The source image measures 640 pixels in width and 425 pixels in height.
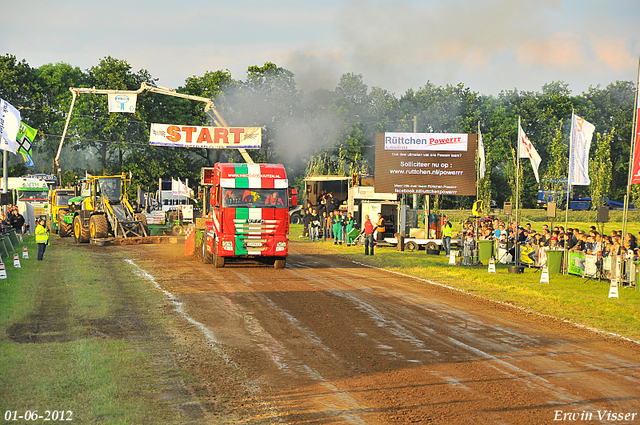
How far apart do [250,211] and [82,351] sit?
11.4 metres

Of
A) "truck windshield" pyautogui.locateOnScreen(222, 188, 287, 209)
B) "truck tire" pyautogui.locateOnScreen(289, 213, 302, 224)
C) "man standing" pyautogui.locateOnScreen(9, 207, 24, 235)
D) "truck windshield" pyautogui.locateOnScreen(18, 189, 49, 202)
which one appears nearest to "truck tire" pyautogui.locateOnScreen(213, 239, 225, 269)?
"truck windshield" pyautogui.locateOnScreen(222, 188, 287, 209)

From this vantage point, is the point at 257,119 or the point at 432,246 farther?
the point at 257,119

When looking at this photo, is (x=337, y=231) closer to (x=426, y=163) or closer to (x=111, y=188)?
(x=426, y=163)

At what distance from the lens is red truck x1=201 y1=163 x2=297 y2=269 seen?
20.5 m

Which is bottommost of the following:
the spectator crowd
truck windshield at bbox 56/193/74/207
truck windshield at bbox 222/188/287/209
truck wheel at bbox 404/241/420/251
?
truck wheel at bbox 404/241/420/251

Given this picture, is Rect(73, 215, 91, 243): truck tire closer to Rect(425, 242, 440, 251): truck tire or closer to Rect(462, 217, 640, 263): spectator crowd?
Rect(425, 242, 440, 251): truck tire

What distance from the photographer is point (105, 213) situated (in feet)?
105

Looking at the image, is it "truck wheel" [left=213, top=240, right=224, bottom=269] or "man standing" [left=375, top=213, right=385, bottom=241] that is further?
"man standing" [left=375, top=213, right=385, bottom=241]

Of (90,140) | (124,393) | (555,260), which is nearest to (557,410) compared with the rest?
(124,393)

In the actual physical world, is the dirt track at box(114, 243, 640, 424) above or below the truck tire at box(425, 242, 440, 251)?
below

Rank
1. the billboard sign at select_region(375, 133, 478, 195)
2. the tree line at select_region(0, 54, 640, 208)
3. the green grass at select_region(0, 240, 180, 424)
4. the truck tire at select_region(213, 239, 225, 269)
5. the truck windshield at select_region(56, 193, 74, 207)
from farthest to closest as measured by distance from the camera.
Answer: the tree line at select_region(0, 54, 640, 208) → the truck windshield at select_region(56, 193, 74, 207) → the billboard sign at select_region(375, 133, 478, 195) → the truck tire at select_region(213, 239, 225, 269) → the green grass at select_region(0, 240, 180, 424)

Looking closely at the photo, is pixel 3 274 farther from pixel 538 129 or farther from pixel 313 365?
pixel 538 129

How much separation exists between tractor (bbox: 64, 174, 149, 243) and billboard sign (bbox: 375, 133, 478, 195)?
1292 cm

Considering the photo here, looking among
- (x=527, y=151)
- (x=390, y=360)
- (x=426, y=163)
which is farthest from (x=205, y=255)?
(x=390, y=360)
